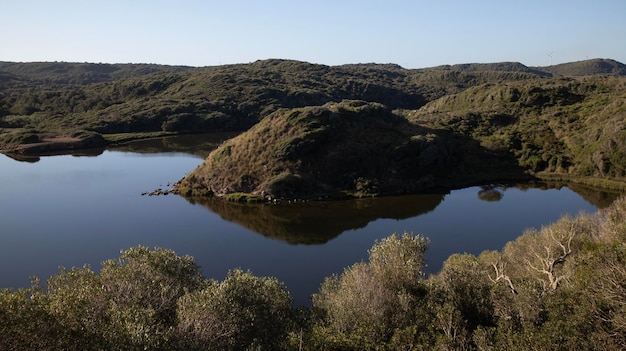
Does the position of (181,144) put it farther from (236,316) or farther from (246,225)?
(236,316)

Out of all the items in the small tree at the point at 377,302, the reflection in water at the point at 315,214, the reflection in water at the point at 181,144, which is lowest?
the reflection in water at the point at 315,214

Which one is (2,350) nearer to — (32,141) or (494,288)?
(494,288)

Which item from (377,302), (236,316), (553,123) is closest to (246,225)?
(377,302)

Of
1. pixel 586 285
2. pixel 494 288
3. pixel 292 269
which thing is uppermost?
pixel 586 285

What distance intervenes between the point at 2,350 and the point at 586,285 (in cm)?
2574

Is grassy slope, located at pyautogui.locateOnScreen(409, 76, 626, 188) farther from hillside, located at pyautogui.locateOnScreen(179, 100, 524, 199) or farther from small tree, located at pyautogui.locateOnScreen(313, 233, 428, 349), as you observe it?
small tree, located at pyautogui.locateOnScreen(313, 233, 428, 349)

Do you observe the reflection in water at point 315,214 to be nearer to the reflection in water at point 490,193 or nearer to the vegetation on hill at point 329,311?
the reflection in water at point 490,193

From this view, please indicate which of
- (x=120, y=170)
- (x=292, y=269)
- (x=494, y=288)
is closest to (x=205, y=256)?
(x=292, y=269)

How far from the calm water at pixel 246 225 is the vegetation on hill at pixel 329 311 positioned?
16.1 m

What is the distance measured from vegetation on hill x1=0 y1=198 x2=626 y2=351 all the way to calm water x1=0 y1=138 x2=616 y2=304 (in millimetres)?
16064

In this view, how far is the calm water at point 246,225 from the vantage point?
5072 centimetres

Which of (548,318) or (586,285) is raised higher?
(586,285)

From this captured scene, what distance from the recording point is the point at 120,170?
10444 cm

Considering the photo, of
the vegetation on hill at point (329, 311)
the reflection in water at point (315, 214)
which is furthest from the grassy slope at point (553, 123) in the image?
the vegetation on hill at point (329, 311)
